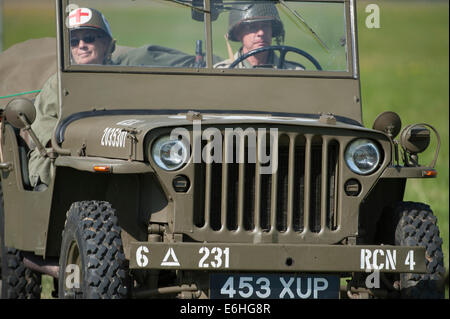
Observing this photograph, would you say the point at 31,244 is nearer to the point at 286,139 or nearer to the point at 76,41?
the point at 76,41

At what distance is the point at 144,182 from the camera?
7062 millimetres

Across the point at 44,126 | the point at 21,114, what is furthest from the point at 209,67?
the point at 21,114

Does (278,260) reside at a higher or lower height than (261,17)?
lower

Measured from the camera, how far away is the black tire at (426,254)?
706 cm

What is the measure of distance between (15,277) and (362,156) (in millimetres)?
2926

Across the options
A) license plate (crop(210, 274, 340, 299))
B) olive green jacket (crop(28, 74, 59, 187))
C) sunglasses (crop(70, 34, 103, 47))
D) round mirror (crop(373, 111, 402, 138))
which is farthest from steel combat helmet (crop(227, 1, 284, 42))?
license plate (crop(210, 274, 340, 299))

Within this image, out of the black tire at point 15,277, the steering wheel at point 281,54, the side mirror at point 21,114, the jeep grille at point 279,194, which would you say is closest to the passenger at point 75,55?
the side mirror at point 21,114

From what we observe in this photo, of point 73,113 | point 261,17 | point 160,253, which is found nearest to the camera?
point 160,253

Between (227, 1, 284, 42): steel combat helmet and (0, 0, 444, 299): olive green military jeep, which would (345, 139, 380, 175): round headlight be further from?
(227, 1, 284, 42): steel combat helmet

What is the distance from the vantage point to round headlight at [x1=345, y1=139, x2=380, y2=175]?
690cm

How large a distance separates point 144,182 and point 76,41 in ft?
4.58

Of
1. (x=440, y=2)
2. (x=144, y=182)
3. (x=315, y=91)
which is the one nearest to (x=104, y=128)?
(x=144, y=182)

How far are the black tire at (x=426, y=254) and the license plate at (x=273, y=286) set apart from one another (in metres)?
0.46

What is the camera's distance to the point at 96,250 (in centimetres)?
658
